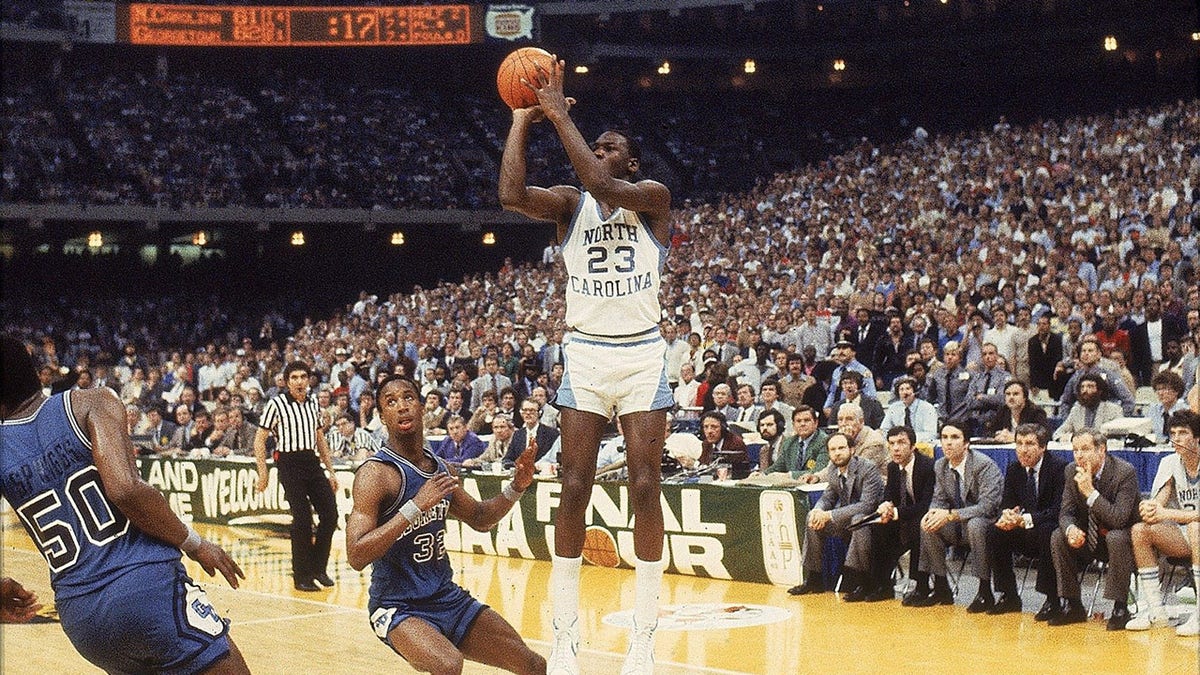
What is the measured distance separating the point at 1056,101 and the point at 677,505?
2154 centimetres

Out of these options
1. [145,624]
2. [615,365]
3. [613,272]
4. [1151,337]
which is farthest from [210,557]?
[1151,337]

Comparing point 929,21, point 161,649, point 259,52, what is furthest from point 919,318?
point 259,52

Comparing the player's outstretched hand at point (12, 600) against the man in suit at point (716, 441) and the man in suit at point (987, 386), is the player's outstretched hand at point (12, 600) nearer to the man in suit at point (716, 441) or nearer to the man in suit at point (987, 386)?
the man in suit at point (716, 441)

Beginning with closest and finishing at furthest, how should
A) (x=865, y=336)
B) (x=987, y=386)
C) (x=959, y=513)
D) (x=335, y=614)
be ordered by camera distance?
1. (x=959, y=513)
2. (x=335, y=614)
3. (x=987, y=386)
4. (x=865, y=336)

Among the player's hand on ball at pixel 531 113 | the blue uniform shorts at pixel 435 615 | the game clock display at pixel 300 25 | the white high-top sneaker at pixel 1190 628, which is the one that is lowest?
the white high-top sneaker at pixel 1190 628

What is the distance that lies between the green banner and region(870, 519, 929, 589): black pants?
68 cm

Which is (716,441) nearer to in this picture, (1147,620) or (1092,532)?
(1092,532)

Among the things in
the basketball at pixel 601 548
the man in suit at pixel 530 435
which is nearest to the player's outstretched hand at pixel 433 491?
the basketball at pixel 601 548

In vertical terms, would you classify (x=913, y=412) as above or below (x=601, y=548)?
above

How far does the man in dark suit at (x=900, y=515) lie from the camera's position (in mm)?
9352

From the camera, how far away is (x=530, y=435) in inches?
509

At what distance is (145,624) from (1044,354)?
410 inches

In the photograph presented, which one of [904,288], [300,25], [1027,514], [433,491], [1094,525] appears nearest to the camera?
[433,491]

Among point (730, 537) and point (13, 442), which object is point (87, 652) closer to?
point (13, 442)
